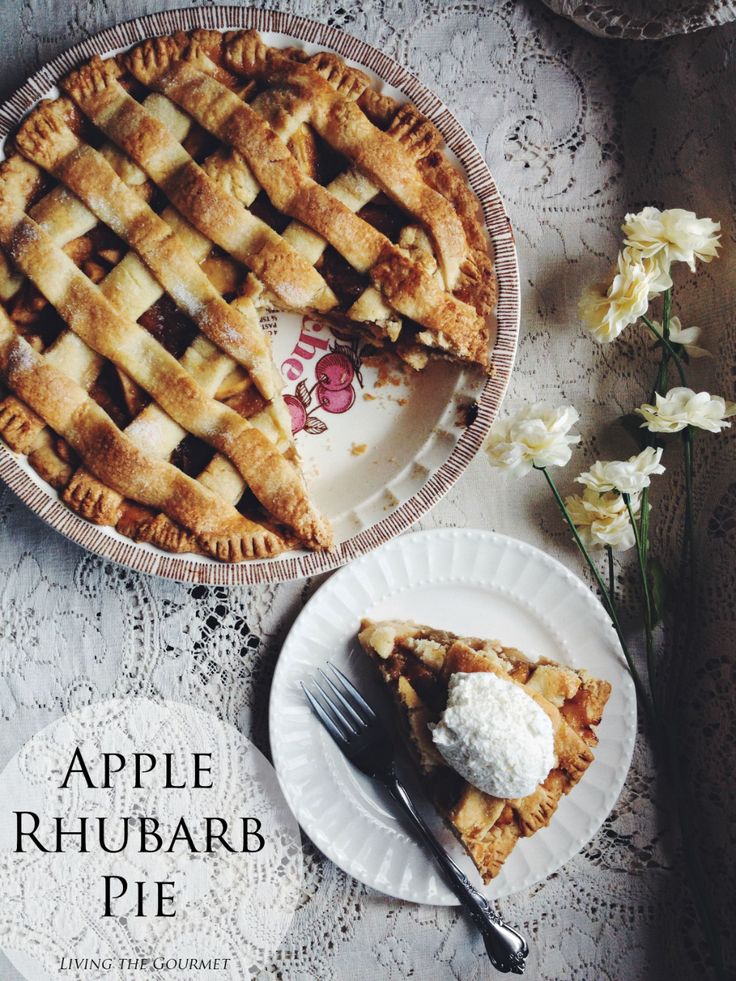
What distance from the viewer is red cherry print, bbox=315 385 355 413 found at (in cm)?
142

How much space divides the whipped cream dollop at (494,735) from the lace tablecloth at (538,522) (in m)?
0.33

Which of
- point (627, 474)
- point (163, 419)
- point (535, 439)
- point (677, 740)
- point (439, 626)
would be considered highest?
point (163, 419)

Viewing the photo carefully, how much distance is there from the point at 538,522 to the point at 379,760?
1.69 ft

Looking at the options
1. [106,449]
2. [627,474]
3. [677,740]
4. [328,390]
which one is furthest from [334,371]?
[677,740]

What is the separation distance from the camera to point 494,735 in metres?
1.23

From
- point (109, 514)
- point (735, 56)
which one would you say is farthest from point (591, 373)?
point (109, 514)

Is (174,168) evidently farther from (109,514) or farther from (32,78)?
(109,514)

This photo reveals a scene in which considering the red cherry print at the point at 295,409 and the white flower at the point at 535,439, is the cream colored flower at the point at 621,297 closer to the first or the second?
the white flower at the point at 535,439

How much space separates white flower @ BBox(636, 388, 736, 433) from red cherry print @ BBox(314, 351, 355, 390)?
1.66ft

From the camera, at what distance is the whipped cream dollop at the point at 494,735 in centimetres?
123

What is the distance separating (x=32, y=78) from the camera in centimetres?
126

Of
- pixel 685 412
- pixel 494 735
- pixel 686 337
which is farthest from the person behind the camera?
pixel 686 337

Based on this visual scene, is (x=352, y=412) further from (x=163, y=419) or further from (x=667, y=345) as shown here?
(x=667, y=345)

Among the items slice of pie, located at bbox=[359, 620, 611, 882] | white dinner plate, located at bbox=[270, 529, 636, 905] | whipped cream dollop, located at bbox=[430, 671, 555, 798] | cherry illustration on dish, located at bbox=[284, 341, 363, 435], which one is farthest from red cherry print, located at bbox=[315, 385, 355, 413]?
whipped cream dollop, located at bbox=[430, 671, 555, 798]
